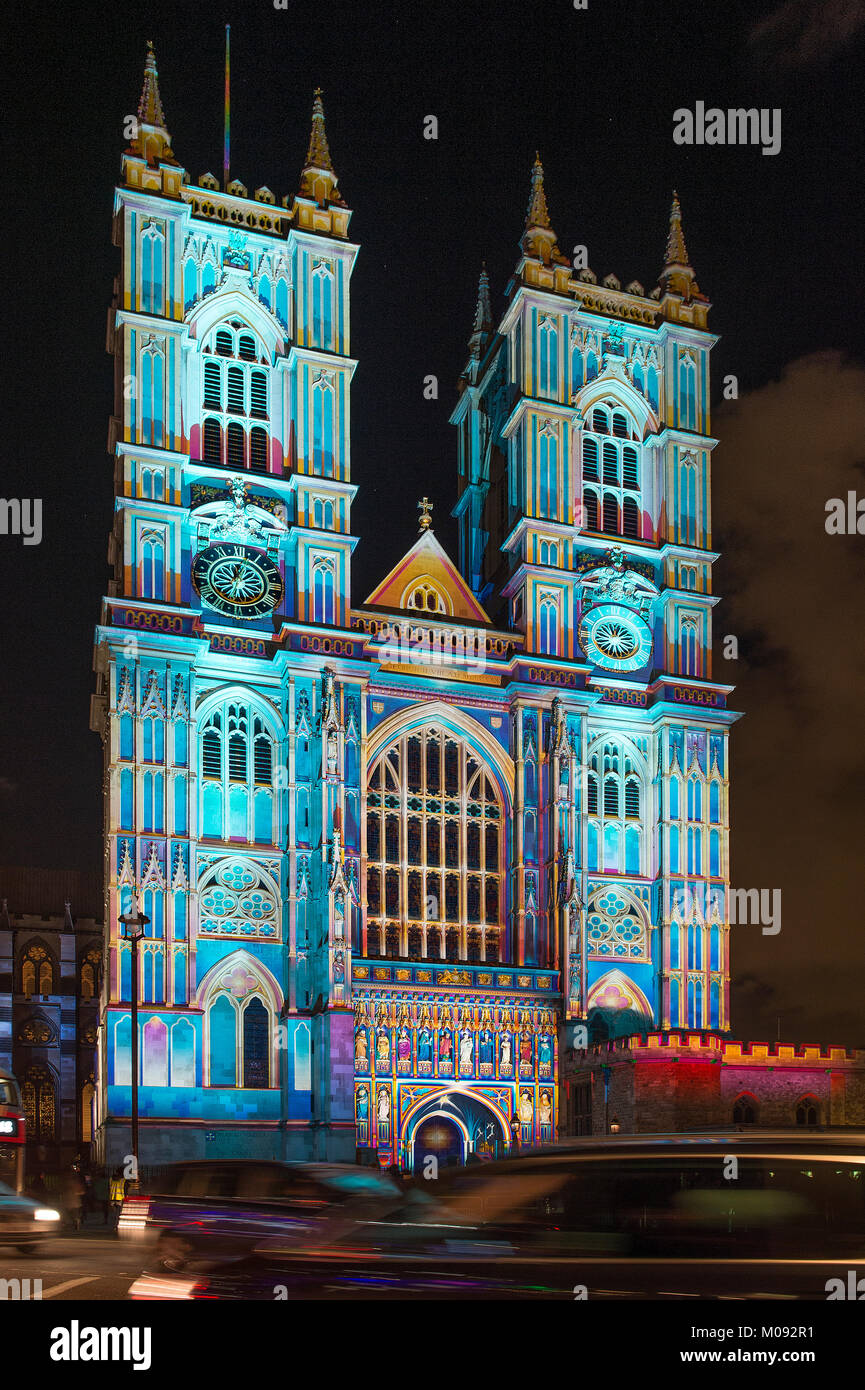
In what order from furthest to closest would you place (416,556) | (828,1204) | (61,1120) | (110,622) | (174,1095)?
(61,1120)
(416,556)
(110,622)
(174,1095)
(828,1204)

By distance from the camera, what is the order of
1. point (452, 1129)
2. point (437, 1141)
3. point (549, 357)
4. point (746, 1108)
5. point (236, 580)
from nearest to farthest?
point (746, 1108) → point (437, 1141) → point (452, 1129) → point (236, 580) → point (549, 357)

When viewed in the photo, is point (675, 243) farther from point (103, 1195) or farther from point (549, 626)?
point (103, 1195)

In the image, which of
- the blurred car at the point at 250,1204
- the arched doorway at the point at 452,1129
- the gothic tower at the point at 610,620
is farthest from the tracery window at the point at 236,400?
the blurred car at the point at 250,1204

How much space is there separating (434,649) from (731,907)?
1437 cm

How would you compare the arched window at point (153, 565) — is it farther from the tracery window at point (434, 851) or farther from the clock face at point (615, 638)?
the clock face at point (615, 638)

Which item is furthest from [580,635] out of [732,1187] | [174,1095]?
[732,1187]

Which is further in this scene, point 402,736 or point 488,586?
point 488,586

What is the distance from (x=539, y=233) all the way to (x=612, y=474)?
1004 cm

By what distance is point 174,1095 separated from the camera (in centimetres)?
4641

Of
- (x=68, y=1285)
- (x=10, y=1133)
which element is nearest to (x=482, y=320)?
(x=10, y=1133)

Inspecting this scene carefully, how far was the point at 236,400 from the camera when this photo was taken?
54406 millimetres

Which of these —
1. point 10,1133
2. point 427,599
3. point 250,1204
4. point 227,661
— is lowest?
point 10,1133
